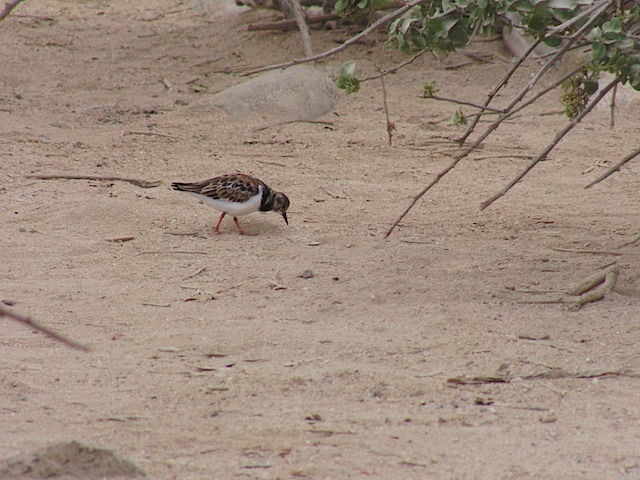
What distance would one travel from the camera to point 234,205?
7.08m

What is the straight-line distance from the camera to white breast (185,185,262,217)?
23.2ft

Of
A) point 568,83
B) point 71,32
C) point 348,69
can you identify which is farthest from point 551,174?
point 71,32

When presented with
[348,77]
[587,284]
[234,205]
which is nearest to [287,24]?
[234,205]

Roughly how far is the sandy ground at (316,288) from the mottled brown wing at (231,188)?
302 millimetres

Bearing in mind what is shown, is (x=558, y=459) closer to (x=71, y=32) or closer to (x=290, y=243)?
(x=290, y=243)

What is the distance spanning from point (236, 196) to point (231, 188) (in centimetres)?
8

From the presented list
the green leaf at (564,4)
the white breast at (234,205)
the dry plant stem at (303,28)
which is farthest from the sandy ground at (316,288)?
the green leaf at (564,4)

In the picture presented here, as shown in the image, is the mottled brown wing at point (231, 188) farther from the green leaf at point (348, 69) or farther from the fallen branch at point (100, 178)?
the green leaf at point (348, 69)

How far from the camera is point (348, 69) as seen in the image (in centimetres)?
511

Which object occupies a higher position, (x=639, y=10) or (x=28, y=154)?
(x=639, y=10)

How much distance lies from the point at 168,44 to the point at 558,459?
953 centimetres

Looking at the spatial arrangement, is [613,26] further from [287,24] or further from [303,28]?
[287,24]

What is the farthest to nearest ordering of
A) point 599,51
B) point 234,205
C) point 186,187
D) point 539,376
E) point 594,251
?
point 186,187
point 234,205
point 594,251
point 599,51
point 539,376

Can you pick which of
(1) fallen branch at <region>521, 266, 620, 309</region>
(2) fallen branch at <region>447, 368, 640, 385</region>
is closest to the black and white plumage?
(1) fallen branch at <region>521, 266, 620, 309</region>
